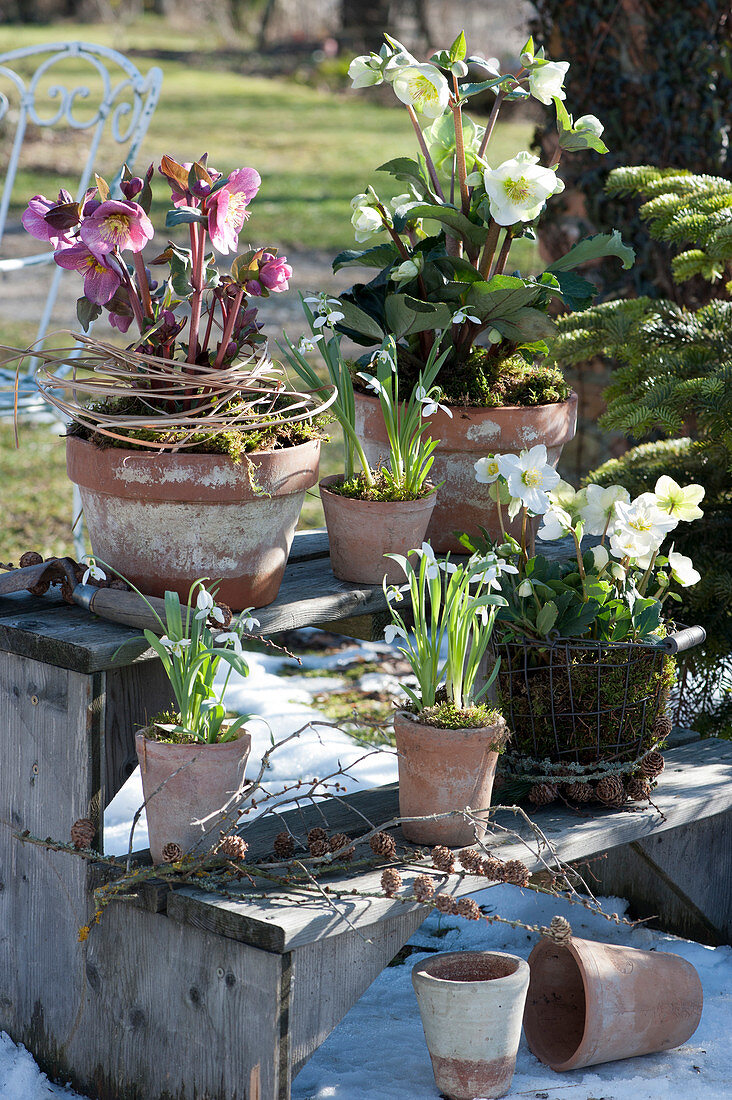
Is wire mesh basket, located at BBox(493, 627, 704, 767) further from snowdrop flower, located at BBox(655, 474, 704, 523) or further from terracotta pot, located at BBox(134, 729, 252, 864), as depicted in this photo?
terracotta pot, located at BBox(134, 729, 252, 864)

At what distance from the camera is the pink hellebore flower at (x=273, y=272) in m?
1.59

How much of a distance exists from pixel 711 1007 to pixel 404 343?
112cm

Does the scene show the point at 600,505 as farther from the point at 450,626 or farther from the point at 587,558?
the point at 450,626

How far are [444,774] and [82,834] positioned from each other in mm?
456

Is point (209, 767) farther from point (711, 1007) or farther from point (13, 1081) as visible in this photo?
point (711, 1007)

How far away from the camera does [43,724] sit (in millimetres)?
1620

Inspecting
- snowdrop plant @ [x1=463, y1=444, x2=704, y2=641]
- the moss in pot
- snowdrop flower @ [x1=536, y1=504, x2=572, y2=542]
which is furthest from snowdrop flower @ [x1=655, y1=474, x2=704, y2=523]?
the moss in pot

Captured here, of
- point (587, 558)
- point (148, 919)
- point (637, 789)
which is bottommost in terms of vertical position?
point (148, 919)

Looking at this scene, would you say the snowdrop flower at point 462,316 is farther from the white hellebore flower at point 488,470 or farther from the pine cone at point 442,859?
the pine cone at point 442,859

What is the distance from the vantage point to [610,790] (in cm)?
173

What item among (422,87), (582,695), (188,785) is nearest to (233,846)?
(188,785)

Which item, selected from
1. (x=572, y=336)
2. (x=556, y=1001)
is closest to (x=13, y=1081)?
(x=556, y=1001)

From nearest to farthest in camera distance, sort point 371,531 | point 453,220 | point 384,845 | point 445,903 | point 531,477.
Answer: point 445,903
point 384,845
point 531,477
point 371,531
point 453,220

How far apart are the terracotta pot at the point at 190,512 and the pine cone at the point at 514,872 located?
1.57ft
